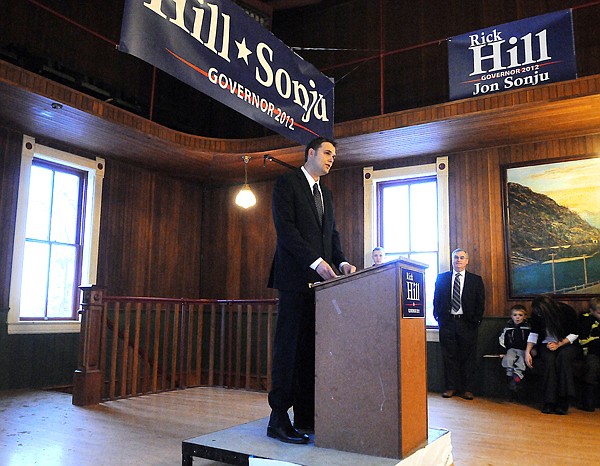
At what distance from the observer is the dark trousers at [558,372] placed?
5.08 metres

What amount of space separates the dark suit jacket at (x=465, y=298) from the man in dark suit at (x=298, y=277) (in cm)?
346

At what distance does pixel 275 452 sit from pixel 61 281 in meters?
5.28

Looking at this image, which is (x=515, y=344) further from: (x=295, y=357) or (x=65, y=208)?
(x=65, y=208)

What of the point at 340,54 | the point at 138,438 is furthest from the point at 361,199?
the point at 138,438

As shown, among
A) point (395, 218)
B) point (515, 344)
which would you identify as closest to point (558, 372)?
point (515, 344)

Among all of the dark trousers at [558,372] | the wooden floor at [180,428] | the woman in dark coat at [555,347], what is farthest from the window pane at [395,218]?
the dark trousers at [558,372]

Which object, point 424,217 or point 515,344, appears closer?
point 515,344

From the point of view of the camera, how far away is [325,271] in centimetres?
271

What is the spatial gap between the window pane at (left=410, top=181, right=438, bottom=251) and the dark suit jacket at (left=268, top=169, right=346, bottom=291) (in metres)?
4.29

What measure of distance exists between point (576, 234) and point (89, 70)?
6.75 meters

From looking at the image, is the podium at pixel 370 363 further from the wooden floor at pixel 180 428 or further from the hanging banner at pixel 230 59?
the hanging banner at pixel 230 59

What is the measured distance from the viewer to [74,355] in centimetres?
685

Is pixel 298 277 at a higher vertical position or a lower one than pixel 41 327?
higher

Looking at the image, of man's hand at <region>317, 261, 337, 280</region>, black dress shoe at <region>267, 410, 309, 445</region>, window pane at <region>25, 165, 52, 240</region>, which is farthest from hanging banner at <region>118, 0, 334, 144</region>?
window pane at <region>25, 165, 52, 240</region>
